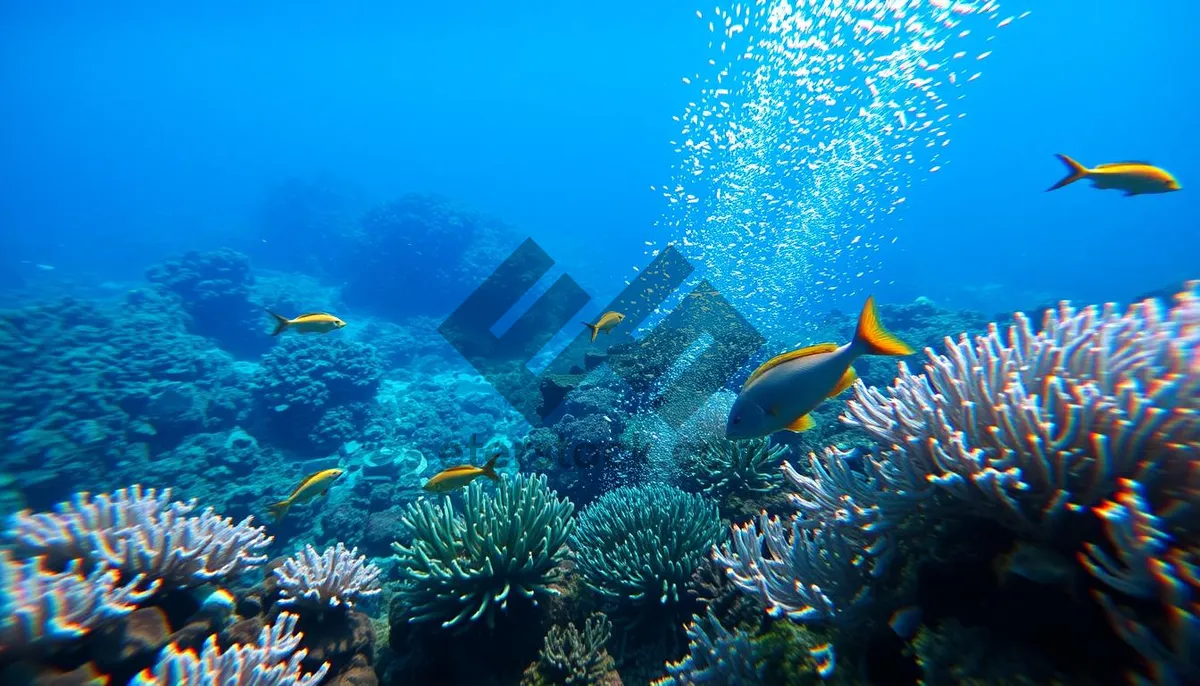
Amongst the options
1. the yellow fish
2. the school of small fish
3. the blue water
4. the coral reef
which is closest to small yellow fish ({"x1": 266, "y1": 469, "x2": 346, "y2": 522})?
the blue water

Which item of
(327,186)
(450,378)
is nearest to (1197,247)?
(450,378)

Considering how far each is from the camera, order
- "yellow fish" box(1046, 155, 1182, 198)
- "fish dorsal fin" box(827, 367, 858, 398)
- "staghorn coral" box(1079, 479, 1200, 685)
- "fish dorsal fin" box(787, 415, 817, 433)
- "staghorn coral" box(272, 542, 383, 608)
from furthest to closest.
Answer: "yellow fish" box(1046, 155, 1182, 198)
"staghorn coral" box(272, 542, 383, 608)
"fish dorsal fin" box(787, 415, 817, 433)
"fish dorsal fin" box(827, 367, 858, 398)
"staghorn coral" box(1079, 479, 1200, 685)

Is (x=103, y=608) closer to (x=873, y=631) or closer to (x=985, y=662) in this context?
(x=873, y=631)

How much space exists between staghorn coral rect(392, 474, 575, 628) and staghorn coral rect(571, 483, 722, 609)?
364mm

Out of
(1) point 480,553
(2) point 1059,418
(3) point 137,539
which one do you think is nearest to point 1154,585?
(2) point 1059,418

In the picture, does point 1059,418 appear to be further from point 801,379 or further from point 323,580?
point 323,580

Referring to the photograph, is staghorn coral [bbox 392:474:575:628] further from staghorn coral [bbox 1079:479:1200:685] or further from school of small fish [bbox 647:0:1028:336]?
school of small fish [bbox 647:0:1028:336]

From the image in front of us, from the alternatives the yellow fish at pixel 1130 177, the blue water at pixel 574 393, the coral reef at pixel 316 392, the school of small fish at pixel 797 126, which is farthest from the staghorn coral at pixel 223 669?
the school of small fish at pixel 797 126

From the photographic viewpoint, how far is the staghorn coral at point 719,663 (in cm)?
245

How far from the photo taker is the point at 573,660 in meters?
3.44

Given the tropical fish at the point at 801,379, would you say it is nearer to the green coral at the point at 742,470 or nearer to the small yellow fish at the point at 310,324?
the green coral at the point at 742,470

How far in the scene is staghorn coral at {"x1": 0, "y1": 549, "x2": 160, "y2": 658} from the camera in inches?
89.7

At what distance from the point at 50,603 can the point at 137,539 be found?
62cm

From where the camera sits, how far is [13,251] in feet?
153
